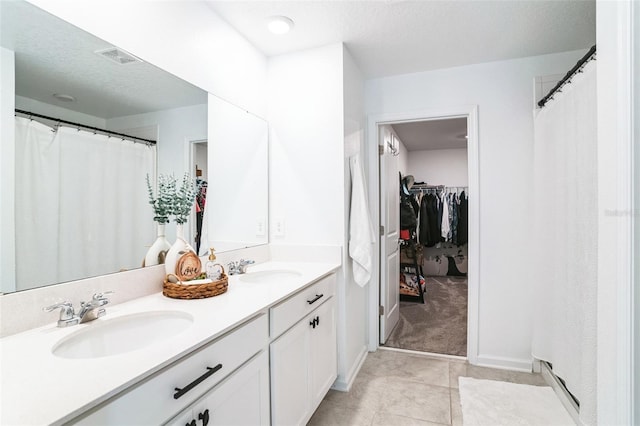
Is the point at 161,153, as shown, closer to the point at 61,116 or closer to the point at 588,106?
the point at 61,116

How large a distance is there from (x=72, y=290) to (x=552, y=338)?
2.68 m

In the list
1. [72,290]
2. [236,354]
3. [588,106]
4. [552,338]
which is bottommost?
[552,338]

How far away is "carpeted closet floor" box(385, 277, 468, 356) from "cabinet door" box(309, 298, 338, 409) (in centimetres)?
109

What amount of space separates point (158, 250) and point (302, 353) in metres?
0.88

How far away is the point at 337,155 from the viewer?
87.0 inches

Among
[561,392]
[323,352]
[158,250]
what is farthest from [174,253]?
[561,392]

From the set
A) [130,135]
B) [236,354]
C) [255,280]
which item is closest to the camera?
[236,354]

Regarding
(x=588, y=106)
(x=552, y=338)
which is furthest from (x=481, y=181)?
(x=552, y=338)

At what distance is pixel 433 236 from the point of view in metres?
5.55

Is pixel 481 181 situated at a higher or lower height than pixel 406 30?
lower

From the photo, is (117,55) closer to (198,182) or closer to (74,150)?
(74,150)

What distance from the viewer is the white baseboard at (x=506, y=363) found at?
2469mm

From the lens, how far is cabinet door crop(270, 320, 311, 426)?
1378 mm

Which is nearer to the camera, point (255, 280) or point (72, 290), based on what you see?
point (72, 290)
